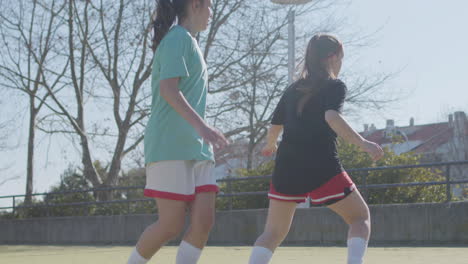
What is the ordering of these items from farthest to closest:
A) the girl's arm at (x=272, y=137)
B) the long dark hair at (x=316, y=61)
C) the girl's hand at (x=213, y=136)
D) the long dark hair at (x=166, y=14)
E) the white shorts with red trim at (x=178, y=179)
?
the girl's arm at (x=272, y=137) < the long dark hair at (x=316, y=61) < the long dark hair at (x=166, y=14) < the white shorts with red trim at (x=178, y=179) < the girl's hand at (x=213, y=136)

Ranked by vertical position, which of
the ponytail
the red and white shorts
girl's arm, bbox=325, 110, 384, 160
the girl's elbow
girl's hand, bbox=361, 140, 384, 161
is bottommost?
the red and white shorts

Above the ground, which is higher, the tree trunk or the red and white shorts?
the tree trunk

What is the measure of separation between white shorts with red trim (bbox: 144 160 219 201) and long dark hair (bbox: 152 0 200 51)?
29.3 inches

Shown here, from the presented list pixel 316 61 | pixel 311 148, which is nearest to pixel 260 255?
pixel 311 148

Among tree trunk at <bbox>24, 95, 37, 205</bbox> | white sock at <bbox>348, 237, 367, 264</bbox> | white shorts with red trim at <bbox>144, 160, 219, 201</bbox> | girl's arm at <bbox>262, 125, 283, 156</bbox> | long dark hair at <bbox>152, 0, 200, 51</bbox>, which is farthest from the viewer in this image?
tree trunk at <bbox>24, 95, 37, 205</bbox>

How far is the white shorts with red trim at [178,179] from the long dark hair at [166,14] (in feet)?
2.44

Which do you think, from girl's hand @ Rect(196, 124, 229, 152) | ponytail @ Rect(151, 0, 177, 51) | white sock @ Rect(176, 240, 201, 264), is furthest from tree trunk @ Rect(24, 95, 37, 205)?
girl's hand @ Rect(196, 124, 229, 152)

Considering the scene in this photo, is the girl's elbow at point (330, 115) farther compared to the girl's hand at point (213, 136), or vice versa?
the girl's elbow at point (330, 115)

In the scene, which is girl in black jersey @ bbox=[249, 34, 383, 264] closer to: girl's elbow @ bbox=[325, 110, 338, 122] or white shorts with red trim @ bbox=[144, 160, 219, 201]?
girl's elbow @ bbox=[325, 110, 338, 122]

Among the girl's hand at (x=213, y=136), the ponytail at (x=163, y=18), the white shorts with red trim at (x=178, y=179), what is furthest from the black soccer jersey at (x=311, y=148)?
the ponytail at (x=163, y=18)

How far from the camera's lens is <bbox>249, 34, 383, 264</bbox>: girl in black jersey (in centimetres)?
427

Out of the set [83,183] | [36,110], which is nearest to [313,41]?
[36,110]

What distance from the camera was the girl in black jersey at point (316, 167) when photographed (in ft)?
14.0

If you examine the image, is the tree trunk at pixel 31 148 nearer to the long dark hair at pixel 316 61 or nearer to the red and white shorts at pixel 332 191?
the long dark hair at pixel 316 61
